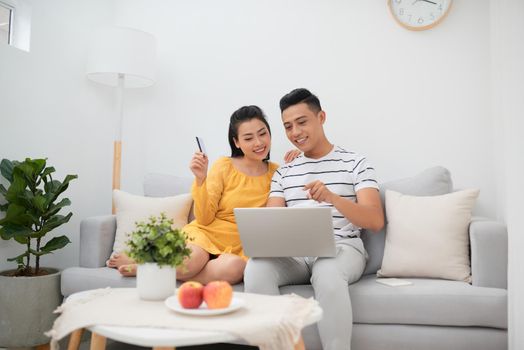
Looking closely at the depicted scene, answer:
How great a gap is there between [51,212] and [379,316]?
1576mm

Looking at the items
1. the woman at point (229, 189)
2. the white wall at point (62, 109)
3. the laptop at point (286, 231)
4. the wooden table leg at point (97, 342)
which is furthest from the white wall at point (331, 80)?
the wooden table leg at point (97, 342)

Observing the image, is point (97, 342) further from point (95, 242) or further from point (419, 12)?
point (419, 12)

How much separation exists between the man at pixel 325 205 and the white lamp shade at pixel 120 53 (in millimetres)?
999

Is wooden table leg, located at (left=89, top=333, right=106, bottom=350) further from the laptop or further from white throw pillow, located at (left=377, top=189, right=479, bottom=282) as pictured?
white throw pillow, located at (left=377, top=189, right=479, bottom=282)

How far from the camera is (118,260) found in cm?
216

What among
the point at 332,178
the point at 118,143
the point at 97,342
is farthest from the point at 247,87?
the point at 97,342

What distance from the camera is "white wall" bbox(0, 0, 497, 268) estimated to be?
2.53m

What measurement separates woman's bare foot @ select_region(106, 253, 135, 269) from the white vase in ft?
2.73

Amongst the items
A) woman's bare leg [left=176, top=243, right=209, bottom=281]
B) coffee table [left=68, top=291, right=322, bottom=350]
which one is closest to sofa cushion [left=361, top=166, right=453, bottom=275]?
woman's bare leg [left=176, top=243, right=209, bottom=281]

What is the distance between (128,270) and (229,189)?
599 millimetres

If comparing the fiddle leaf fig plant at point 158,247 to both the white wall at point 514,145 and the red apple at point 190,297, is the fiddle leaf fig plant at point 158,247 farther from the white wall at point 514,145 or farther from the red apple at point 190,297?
the white wall at point 514,145

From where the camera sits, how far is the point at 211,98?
3.01m

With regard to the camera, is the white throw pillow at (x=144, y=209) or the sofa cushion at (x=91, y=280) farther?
the white throw pillow at (x=144, y=209)

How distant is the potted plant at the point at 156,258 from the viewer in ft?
4.32
